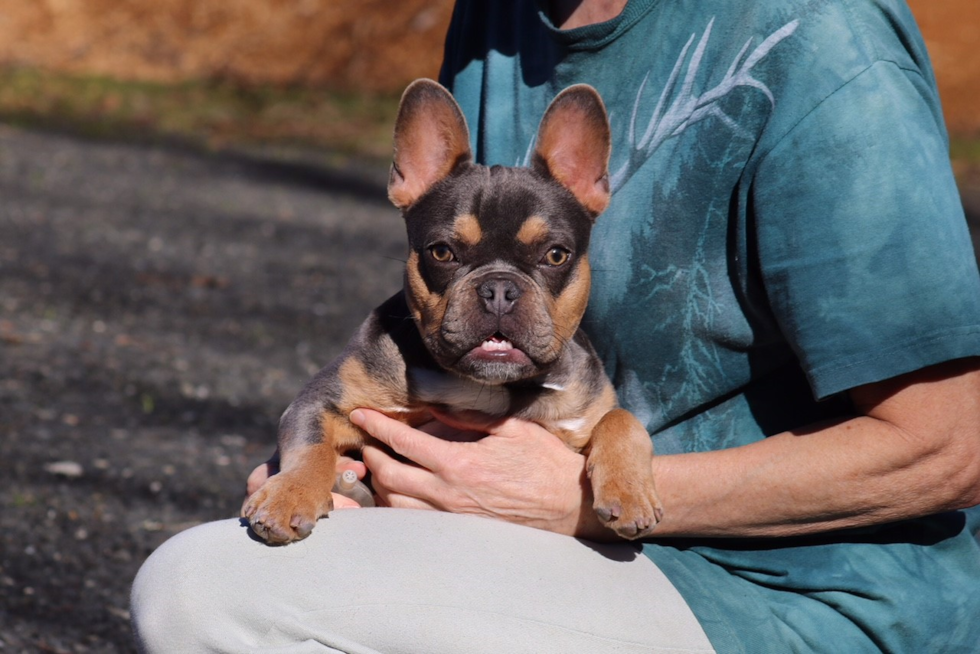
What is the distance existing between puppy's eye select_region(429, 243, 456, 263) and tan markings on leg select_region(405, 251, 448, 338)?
64 mm

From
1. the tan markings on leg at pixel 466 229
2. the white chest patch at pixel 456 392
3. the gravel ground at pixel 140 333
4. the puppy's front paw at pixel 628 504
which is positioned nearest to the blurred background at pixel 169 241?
the gravel ground at pixel 140 333

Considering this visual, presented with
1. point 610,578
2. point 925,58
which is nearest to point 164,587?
point 610,578

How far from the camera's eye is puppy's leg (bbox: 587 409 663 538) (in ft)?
10.6

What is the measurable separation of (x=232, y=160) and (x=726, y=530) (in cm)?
1175

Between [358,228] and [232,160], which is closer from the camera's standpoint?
[358,228]

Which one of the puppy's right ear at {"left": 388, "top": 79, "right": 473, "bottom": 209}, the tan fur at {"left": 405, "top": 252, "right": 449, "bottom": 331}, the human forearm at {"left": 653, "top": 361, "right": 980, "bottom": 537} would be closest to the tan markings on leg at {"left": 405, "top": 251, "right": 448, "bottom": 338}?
the tan fur at {"left": 405, "top": 252, "right": 449, "bottom": 331}

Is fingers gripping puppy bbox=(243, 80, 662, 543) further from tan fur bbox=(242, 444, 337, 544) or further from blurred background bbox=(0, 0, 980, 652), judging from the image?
blurred background bbox=(0, 0, 980, 652)

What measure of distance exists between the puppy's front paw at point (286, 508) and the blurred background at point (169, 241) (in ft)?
5.91

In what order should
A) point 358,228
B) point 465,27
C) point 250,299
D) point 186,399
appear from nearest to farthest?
1. point 465,27
2. point 186,399
3. point 250,299
4. point 358,228

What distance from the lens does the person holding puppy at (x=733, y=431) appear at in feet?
9.75

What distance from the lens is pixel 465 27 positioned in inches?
165

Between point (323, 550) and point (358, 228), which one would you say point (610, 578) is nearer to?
point (323, 550)

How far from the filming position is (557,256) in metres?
3.65

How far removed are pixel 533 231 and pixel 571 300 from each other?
25 cm
